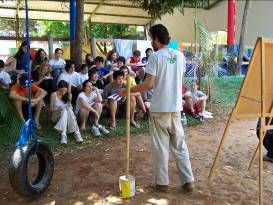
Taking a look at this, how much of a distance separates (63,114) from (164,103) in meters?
2.58

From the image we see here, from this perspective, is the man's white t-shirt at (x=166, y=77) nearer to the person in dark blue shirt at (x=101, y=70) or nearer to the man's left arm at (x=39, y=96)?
the man's left arm at (x=39, y=96)

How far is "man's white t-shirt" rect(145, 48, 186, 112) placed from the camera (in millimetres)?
3838

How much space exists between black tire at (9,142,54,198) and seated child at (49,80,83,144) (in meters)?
1.72

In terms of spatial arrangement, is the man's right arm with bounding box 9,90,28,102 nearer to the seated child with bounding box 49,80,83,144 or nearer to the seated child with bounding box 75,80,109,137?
the seated child with bounding box 49,80,83,144

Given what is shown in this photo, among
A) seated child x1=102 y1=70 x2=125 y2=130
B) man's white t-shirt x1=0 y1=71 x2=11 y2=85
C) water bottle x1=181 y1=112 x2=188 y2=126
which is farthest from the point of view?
water bottle x1=181 y1=112 x2=188 y2=126

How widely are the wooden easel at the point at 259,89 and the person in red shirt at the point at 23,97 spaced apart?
316 cm

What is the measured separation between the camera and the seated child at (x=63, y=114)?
6.00 m

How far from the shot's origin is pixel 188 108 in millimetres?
8016

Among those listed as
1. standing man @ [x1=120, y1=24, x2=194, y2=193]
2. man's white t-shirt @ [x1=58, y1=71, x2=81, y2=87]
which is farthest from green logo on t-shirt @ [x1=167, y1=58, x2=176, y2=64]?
man's white t-shirt @ [x1=58, y1=71, x2=81, y2=87]

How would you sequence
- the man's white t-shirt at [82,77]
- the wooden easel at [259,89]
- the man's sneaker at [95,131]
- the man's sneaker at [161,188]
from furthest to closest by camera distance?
the man's white t-shirt at [82,77] → the man's sneaker at [95,131] → the man's sneaker at [161,188] → the wooden easel at [259,89]

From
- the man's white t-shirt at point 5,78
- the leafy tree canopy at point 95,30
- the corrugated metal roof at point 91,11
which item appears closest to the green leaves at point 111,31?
the leafy tree canopy at point 95,30

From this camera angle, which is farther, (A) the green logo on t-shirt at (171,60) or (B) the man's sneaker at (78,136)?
(B) the man's sneaker at (78,136)

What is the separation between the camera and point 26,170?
3.68 metres

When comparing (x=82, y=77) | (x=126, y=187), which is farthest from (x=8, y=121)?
A: (x=82, y=77)
